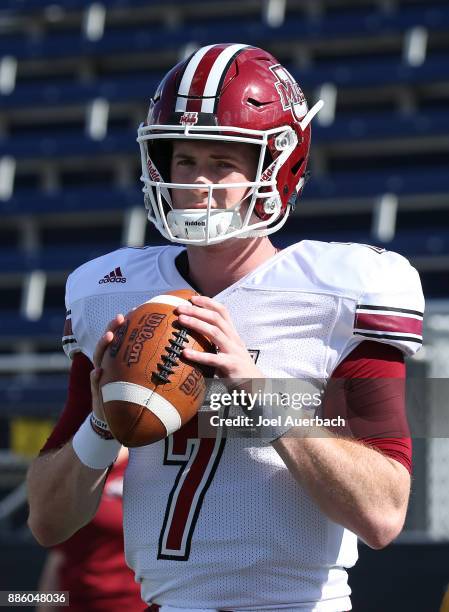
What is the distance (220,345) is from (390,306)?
0.32 m

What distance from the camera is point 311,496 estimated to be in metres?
1.57

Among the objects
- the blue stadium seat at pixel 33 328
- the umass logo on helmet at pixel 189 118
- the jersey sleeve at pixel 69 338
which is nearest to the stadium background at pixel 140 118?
the blue stadium seat at pixel 33 328

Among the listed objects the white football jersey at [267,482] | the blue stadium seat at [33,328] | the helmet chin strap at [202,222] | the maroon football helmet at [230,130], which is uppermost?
the maroon football helmet at [230,130]

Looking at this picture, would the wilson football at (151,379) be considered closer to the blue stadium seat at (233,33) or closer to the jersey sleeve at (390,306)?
the jersey sleeve at (390,306)

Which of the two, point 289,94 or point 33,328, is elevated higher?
point 289,94

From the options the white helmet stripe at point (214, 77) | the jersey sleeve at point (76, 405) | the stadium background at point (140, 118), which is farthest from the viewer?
the stadium background at point (140, 118)

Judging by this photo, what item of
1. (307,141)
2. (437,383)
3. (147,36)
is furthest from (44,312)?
(307,141)

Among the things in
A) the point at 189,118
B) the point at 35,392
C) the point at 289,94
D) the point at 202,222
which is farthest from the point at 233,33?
the point at 202,222

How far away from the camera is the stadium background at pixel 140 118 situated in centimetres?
630

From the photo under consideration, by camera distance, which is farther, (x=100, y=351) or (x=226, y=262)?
(x=226, y=262)

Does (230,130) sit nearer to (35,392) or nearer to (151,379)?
(151,379)

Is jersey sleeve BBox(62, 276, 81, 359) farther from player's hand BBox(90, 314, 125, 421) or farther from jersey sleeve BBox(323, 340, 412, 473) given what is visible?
jersey sleeve BBox(323, 340, 412, 473)

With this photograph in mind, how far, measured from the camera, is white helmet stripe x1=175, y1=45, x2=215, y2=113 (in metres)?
1.74

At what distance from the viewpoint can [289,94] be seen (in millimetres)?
1812
